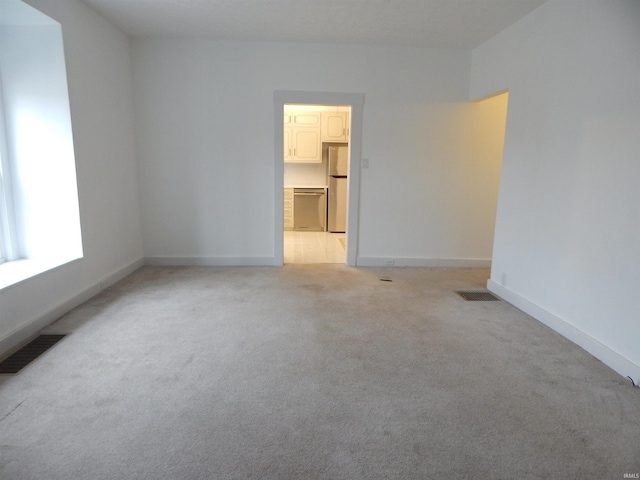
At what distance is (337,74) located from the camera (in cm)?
434

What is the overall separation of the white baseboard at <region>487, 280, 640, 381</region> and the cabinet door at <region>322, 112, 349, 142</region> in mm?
4370

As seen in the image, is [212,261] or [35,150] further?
[212,261]

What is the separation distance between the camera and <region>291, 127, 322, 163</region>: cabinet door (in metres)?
7.02

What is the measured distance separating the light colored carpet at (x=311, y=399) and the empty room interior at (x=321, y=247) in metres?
0.01

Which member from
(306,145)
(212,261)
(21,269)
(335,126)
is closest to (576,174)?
(212,261)

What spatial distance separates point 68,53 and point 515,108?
3879 millimetres

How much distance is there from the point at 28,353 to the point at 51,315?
1.70 ft

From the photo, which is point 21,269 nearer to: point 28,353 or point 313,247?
point 28,353

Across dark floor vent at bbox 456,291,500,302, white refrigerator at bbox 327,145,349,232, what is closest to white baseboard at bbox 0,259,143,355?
dark floor vent at bbox 456,291,500,302

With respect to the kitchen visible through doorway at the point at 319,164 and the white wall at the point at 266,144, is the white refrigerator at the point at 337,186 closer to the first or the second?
the kitchen visible through doorway at the point at 319,164

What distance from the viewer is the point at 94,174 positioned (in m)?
3.44

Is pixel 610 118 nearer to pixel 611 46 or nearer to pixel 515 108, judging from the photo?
pixel 611 46

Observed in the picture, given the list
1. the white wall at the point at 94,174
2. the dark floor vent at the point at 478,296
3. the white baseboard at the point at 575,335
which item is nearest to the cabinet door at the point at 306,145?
the white wall at the point at 94,174

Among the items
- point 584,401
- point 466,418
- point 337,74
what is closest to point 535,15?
point 337,74
